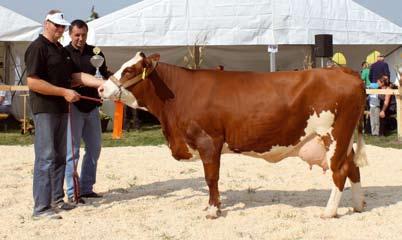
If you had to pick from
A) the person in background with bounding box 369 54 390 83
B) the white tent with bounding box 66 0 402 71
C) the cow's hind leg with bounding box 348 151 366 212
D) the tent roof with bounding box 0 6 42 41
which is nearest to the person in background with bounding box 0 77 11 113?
the tent roof with bounding box 0 6 42 41

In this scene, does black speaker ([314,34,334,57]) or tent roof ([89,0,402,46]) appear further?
tent roof ([89,0,402,46])

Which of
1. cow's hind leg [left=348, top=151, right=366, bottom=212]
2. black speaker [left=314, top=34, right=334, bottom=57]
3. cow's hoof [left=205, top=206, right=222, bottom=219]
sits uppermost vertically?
black speaker [left=314, top=34, right=334, bottom=57]

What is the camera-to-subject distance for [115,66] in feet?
54.4

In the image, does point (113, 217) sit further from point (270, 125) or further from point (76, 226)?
point (270, 125)

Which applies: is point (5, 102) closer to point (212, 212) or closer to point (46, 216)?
point (46, 216)

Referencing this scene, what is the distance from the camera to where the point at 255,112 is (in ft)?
18.7

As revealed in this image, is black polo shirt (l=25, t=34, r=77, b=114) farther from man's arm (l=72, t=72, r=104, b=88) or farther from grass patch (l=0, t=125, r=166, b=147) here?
grass patch (l=0, t=125, r=166, b=147)

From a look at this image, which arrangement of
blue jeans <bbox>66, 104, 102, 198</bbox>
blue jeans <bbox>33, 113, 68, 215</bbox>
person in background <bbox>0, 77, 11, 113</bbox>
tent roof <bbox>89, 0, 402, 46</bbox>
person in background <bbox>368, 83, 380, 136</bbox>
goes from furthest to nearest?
tent roof <bbox>89, 0, 402, 46</bbox> → person in background <bbox>0, 77, 11, 113</bbox> → person in background <bbox>368, 83, 380, 136</bbox> → blue jeans <bbox>66, 104, 102, 198</bbox> → blue jeans <bbox>33, 113, 68, 215</bbox>

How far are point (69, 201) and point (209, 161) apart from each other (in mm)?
1799

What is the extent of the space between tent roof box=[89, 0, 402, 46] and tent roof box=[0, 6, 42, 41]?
1.49 meters

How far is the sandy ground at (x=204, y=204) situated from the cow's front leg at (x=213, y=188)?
3.0 inches

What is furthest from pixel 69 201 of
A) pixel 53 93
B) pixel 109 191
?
pixel 53 93

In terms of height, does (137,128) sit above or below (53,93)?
below

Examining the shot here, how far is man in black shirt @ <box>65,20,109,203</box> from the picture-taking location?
634 cm
